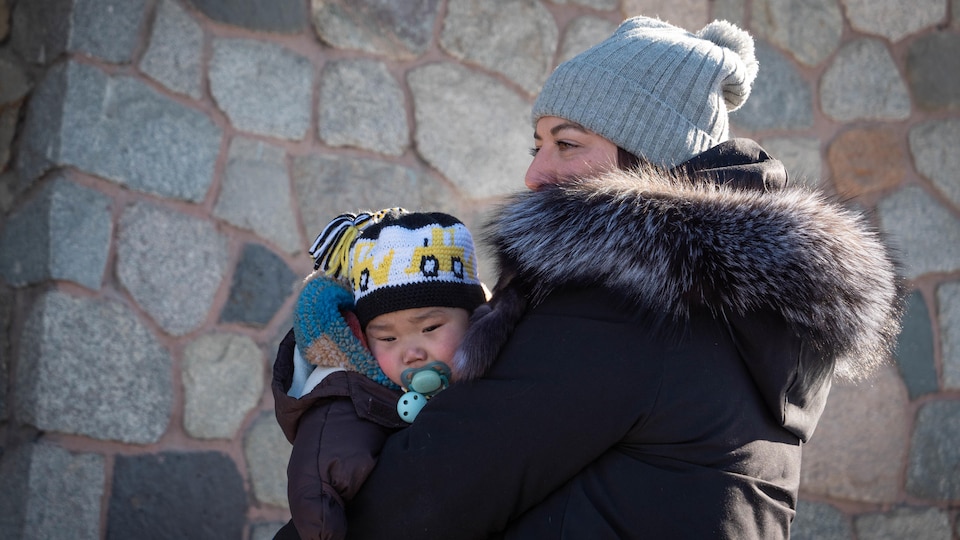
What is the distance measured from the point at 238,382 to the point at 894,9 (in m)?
3.12

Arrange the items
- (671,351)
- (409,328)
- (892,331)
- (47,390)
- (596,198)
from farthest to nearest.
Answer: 1. (47,390)
2. (409,328)
3. (892,331)
4. (596,198)
5. (671,351)

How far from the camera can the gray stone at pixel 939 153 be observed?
3.99m

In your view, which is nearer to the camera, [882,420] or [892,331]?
[892,331]

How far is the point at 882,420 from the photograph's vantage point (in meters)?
3.81

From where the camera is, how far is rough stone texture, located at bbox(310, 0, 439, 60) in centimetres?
334

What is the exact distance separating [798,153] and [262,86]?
2194 mm

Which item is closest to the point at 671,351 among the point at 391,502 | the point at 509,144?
the point at 391,502

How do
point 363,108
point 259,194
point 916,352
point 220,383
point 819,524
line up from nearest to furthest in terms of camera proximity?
point 220,383
point 259,194
point 363,108
point 819,524
point 916,352

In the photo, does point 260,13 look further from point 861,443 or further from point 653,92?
point 861,443

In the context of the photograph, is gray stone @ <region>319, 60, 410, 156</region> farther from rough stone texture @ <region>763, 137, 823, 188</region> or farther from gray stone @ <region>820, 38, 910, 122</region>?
gray stone @ <region>820, 38, 910, 122</region>

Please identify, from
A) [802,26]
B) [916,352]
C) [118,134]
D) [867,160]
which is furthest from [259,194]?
[916,352]

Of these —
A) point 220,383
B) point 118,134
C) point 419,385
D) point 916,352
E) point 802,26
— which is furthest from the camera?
point 802,26

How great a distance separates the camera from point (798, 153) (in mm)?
3930

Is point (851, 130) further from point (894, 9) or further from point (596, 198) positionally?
point (596, 198)
